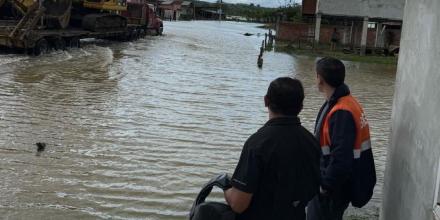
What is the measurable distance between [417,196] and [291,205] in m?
0.83

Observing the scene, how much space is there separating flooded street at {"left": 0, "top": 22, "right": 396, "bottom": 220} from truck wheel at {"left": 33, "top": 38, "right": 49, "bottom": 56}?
952 mm

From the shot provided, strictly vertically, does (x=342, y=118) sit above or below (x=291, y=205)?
A: above

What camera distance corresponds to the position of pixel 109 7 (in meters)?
29.0

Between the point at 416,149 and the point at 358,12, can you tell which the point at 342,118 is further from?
the point at 358,12

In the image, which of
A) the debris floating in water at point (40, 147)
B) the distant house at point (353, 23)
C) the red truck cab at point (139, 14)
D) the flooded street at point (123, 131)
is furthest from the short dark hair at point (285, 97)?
the red truck cab at point (139, 14)

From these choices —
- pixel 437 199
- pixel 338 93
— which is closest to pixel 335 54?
pixel 338 93

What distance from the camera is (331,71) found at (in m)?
3.60

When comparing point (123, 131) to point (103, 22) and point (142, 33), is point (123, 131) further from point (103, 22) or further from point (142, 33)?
point (142, 33)

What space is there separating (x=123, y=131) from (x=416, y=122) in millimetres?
6267

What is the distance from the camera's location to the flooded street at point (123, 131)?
19.4ft

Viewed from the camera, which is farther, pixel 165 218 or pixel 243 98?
pixel 243 98

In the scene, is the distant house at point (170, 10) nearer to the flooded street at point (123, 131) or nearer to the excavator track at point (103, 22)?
the excavator track at point (103, 22)

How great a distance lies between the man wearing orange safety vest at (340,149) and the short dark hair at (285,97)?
644mm

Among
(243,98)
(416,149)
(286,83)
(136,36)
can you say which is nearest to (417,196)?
(416,149)
